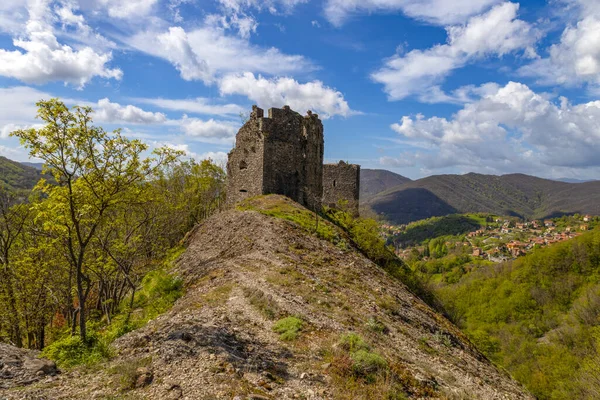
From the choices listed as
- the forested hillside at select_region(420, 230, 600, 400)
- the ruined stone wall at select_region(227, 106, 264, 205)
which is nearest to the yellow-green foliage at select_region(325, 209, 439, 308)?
the ruined stone wall at select_region(227, 106, 264, 205)

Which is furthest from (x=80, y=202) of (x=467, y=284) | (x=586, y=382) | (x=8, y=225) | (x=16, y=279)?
(x=467, y=284)

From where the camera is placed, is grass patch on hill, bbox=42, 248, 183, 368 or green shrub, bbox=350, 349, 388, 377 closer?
green shrub, bbox=350, 349, 388, 377

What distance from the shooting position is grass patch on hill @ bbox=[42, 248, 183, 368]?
9.06m

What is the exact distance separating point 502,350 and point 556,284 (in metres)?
42.8

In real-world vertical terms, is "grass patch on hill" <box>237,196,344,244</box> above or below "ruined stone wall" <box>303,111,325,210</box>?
below

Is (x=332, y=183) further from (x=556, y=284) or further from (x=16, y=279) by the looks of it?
(x=556, y=284)

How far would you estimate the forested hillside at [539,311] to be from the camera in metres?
58.4

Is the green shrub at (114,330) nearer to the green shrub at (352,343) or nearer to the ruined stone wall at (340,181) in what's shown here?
the green shrub at (352,343)

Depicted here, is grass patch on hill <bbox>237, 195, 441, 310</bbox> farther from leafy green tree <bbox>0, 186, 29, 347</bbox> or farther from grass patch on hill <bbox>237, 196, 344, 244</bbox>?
leafy green tree <bbox>0, 186, 29, 347</bbox>

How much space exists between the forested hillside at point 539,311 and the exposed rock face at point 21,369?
5706 centimetres

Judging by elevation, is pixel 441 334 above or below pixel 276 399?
below

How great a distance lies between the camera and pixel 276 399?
7113 millimetres

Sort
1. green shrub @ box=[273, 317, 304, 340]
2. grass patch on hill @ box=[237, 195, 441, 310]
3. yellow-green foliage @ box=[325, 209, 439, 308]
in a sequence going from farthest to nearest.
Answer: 1. yellow-green foliage @ box=[325, 209, 439, 308]
2. grass patch on hill @ box=[237, 195, 441, 310]
3. green shrub @ box=[273, 317, 304, 340]

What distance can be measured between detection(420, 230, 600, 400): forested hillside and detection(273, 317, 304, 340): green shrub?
5155cm
